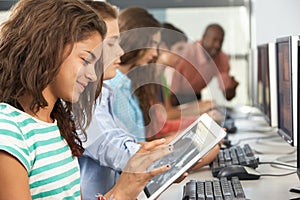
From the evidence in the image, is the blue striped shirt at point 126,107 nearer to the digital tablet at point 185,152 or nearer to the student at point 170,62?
the digital tablet at point 185,152

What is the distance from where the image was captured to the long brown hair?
249 centimetres

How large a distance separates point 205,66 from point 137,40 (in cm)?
266

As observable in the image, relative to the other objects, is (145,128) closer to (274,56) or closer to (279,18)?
(274,56)

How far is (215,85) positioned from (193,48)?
35 centimetres

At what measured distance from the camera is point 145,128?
2562 millimetres

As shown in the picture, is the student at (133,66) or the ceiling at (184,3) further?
the ceiling at (184,3)

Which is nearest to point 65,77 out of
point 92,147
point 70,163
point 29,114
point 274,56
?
point 29,114

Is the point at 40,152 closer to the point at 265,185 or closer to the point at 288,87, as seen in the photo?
the point at 265,185

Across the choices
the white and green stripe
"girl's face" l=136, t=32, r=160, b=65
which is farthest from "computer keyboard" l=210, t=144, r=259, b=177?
the white and green stripe

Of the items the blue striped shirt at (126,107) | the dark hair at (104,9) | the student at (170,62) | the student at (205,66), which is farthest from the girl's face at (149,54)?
the student at (205,66)

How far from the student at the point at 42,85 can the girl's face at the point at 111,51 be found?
1.30ft

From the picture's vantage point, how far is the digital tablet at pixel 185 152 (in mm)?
1627

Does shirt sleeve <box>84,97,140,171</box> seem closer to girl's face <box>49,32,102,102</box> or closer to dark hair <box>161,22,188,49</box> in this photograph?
girl's face <box>49,32,102,102</box>

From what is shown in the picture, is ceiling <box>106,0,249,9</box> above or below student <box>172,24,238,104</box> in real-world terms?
above
